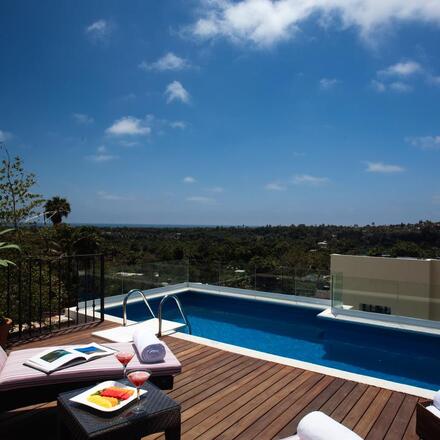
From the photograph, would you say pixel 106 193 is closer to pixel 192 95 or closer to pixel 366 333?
pixel 192 95

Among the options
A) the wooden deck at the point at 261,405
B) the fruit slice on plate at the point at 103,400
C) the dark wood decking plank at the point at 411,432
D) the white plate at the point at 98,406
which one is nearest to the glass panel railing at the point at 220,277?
the wooden deck at the point at 261,405

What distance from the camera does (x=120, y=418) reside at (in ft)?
7.22

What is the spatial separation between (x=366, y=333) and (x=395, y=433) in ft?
14.5

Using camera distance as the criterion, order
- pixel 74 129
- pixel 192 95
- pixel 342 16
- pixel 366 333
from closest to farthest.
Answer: pixel 366 333 < pixel 342 16 < pixel 192 95 < pixel 74 129

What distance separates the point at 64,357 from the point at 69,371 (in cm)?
20

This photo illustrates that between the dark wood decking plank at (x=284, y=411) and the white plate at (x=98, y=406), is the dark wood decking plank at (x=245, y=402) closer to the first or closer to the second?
the dark wood decking plank at (x=284, y=411)

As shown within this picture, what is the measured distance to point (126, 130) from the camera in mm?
15961

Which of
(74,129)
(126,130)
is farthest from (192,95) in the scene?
(74,129)

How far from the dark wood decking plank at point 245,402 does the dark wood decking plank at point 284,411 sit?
0.13 meters

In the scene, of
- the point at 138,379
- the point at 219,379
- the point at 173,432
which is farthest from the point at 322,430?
the point at 219,379

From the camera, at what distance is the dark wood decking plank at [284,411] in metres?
2.94

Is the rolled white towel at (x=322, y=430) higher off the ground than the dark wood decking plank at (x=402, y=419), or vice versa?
the rolled white towel at (x=322, y=430)

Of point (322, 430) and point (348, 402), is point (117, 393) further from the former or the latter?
point (348, 402)

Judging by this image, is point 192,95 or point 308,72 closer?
point 308,72
